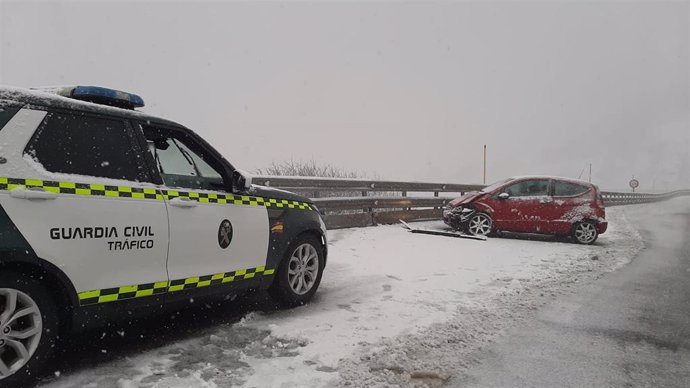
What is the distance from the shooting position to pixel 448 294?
5531 mm

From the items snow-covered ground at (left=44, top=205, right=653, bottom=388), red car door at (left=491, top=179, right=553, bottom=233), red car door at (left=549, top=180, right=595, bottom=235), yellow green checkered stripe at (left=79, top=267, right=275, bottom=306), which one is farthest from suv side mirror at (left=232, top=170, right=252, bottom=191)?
red car door at (left=549, top=180, right=595, bottom=235)

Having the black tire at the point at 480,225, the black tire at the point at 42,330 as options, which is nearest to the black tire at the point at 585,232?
the black tire at the point at 480,225

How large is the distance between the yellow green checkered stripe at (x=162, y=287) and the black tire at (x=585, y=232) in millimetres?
8863

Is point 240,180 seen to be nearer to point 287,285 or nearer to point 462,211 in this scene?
point 287,285

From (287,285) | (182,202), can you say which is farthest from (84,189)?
(287,285)

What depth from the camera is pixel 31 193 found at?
2730 millimetres

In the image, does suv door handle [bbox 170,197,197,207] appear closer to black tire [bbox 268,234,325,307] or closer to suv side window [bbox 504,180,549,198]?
black tire [bbox 268,234,325,307]

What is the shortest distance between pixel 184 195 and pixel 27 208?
1.11 meters

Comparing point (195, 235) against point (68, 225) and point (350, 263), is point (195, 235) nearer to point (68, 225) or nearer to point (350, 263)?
point (68, 225)

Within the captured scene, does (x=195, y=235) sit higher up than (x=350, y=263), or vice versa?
(x=195, y=235)

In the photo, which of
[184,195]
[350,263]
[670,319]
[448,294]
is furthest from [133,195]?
[670,319]

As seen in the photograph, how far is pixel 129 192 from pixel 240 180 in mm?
1031

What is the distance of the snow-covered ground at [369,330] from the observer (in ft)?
10.3

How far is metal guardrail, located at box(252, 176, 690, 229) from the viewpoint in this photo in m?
10.3
